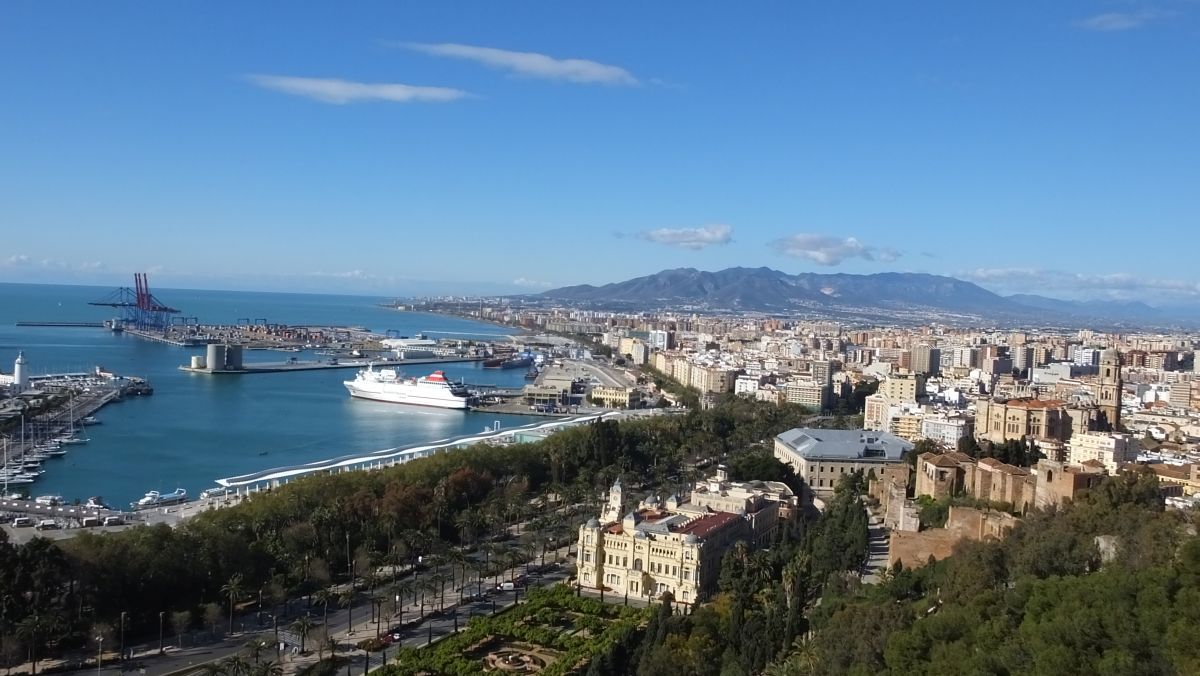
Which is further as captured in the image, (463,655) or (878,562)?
(878,562)

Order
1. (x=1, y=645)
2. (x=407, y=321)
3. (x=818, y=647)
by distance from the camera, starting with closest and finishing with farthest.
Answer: (x=818, y=647) → (x=1, y=645) → (x=407, y=321)

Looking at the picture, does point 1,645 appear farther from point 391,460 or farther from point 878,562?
point 391,460

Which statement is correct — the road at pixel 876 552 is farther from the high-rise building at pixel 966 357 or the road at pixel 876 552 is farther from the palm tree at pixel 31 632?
the high-rise building at pixel 966 357

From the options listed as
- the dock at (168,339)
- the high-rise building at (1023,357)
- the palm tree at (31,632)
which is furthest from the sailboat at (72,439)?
the high-rise building at (1023,357)

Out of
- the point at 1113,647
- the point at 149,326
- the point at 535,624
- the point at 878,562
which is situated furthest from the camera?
the point at 149,326

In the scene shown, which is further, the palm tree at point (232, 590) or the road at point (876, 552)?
the road at point (876, 552)

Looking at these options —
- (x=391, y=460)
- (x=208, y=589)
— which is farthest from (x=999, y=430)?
(x=208, y=589)

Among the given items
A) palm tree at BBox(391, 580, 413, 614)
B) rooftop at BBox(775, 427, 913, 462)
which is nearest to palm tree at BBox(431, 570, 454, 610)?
palm tree at BBox(391, 580, 413, 614)
